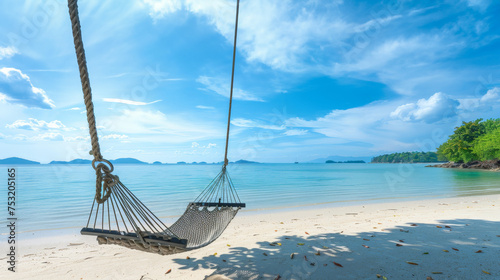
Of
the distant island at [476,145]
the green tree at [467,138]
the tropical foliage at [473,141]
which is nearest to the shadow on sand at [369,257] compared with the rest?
the distant island at [476,145]

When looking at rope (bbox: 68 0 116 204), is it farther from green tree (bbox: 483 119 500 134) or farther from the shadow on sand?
green tree (bbox: 483 119 500 134)

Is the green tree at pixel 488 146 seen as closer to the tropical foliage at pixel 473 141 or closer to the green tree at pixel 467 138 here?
the tropical foliage at pixel 473 141

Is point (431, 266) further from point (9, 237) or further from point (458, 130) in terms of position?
point (458, 130)

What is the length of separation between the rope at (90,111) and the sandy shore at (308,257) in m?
1.04

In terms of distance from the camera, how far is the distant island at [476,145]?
96.3 feet

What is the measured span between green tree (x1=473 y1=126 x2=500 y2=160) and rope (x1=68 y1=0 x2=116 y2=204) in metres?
37.4

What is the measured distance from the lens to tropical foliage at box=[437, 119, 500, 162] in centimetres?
3081

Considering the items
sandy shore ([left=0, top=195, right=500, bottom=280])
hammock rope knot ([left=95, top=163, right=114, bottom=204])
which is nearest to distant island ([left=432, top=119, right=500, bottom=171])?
sandy shore ([left=0, top=195, right=500, bottom=280])

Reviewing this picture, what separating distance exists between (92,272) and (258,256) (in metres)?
1.51

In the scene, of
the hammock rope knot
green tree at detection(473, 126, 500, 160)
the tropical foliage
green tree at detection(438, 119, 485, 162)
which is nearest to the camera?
the hammock rope knot

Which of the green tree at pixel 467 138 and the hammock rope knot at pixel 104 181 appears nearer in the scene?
the hammock rope knot at pixel 104 181

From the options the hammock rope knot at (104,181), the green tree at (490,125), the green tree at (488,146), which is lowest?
the hammock rope knot at (104,181)

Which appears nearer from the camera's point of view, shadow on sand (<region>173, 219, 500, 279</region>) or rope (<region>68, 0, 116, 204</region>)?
rope (<region>68, 0, 116, 204</region>)

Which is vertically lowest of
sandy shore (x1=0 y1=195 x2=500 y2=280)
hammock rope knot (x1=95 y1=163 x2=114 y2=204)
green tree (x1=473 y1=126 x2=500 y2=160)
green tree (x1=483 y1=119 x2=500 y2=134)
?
sandy shore (x1=0 y1=195 x2=500 y2=280)
